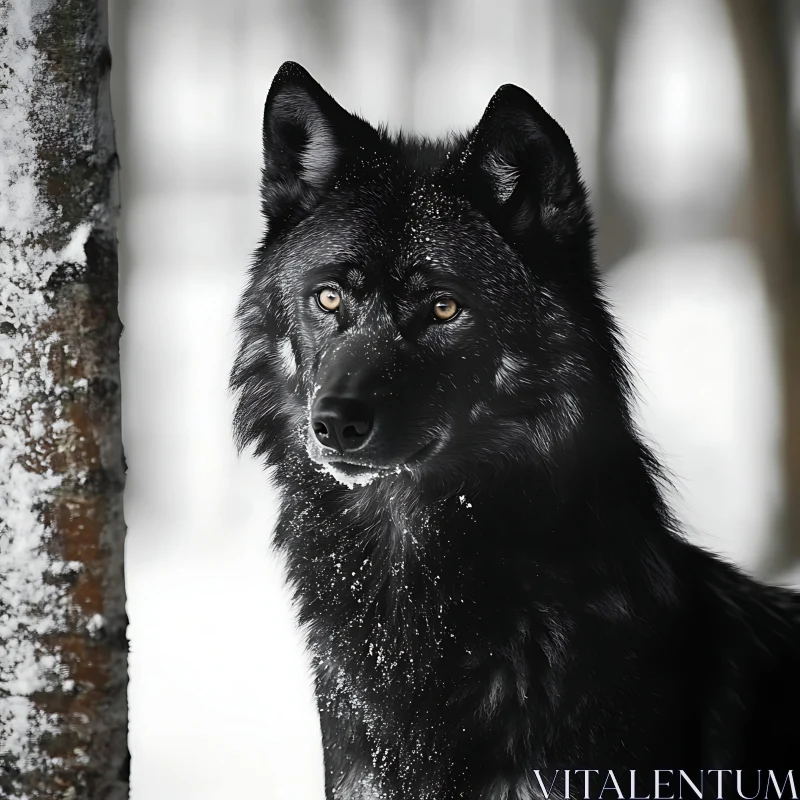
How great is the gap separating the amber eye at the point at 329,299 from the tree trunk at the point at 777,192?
4.17ft

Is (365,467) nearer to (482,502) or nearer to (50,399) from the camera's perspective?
(482,502)

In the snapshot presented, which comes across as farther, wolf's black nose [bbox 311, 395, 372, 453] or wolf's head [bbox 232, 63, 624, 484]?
wolf's head [bbox 232, 63, 624, 484]

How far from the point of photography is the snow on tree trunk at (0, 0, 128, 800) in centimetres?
173

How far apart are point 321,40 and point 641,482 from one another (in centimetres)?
153

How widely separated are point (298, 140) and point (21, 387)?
0.95 m

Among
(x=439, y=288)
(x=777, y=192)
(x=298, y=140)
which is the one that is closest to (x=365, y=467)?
(x=439, y=288)

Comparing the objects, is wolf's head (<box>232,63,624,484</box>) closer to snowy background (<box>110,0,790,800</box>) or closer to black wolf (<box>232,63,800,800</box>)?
black wolf (<box>232,63,800,800</box>)

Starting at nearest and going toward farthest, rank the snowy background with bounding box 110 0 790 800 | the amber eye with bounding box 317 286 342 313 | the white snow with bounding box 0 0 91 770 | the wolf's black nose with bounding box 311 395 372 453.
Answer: the wolf's black nose with bounding box 311 395 372 453
the white snow with bounding box 0 0 91 770
the amber eye with bounding box 317 286 342 313
the snowy background with bounding box 110 0 790 800

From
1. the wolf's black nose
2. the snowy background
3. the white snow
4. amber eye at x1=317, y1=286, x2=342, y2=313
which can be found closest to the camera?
the wolf's black nose

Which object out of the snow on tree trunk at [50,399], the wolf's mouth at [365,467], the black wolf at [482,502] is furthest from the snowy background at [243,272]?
the wolf's mouth at [365,467]

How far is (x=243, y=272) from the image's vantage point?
6.93ft

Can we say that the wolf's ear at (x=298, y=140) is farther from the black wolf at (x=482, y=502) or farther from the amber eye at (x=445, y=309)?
the amber eye at (x=445, y=309)

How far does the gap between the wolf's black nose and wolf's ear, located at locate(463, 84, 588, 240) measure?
0.62 metres

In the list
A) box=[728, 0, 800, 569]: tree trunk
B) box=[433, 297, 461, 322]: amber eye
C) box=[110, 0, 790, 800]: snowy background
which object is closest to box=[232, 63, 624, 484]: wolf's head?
box=[433, 297, 461, 322]: amber eye
